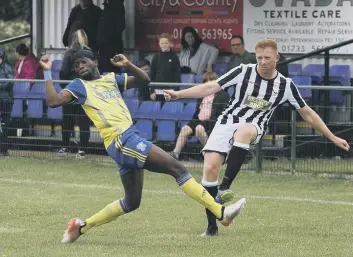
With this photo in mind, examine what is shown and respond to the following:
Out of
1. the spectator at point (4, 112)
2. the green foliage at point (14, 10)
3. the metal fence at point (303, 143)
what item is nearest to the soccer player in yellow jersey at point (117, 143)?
the metal fence at point (303, 143)

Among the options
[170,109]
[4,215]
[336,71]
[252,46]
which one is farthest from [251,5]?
[4,215]

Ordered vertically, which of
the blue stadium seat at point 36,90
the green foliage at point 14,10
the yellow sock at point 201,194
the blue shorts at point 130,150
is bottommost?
the yellow sock at point 201,194

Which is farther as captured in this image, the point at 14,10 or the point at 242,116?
the point at 14,10

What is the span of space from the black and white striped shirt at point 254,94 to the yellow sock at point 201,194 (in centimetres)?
93

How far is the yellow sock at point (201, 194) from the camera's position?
10.5m

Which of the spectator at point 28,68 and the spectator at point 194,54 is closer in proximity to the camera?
the spectator at point 194,54

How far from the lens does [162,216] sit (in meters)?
12.5

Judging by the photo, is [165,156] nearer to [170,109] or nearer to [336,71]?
[170,109]

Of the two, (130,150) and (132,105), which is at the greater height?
(132,105)

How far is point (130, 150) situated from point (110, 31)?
10.1 m

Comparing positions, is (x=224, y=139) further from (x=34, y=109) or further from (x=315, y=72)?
(x=315, y=72)

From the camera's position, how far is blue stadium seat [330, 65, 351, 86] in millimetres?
18500

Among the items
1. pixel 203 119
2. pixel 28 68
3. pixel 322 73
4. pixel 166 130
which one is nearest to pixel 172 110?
pixel 166 130

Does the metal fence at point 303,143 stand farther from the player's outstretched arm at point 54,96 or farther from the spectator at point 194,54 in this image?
the player's outstretched arm at point 54,96
